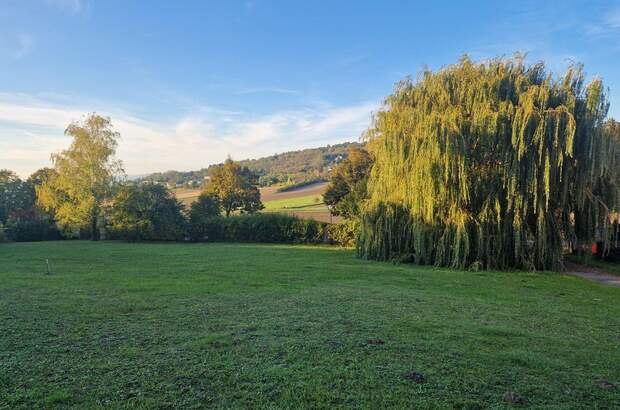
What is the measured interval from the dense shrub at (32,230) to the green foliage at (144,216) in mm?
5466

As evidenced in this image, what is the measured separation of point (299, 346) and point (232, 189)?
108ft

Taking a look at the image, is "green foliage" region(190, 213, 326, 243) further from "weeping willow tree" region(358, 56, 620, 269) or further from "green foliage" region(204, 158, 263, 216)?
"weeping willow tree" region(358, 56, 620, 269)

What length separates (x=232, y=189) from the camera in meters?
36.8

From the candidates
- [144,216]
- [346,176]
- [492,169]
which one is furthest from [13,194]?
[492,169]

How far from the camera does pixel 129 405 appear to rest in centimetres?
320

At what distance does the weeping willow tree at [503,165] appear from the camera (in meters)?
12.4

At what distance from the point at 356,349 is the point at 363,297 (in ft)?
11.4

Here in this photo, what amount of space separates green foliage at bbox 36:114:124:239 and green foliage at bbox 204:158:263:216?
1038cm

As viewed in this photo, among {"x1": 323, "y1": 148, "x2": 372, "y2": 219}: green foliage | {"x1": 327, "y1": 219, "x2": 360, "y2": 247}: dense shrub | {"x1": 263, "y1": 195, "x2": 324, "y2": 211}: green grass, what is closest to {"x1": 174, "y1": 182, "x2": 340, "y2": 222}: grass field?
{"x1": 263, "y1": 195, "x2": 324, "y2": 211}: green grass

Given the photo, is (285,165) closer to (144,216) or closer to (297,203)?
(297,203)

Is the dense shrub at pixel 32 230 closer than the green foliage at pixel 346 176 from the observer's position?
Yes

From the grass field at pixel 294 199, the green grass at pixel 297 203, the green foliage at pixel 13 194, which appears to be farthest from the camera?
the green grass at pixel 297 203

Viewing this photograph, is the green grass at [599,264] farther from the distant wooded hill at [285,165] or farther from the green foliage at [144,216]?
the distant wooded hill at [285,165]

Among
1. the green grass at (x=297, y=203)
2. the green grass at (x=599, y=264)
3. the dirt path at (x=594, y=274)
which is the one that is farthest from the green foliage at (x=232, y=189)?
the dirt path at (x=594, y=274)
